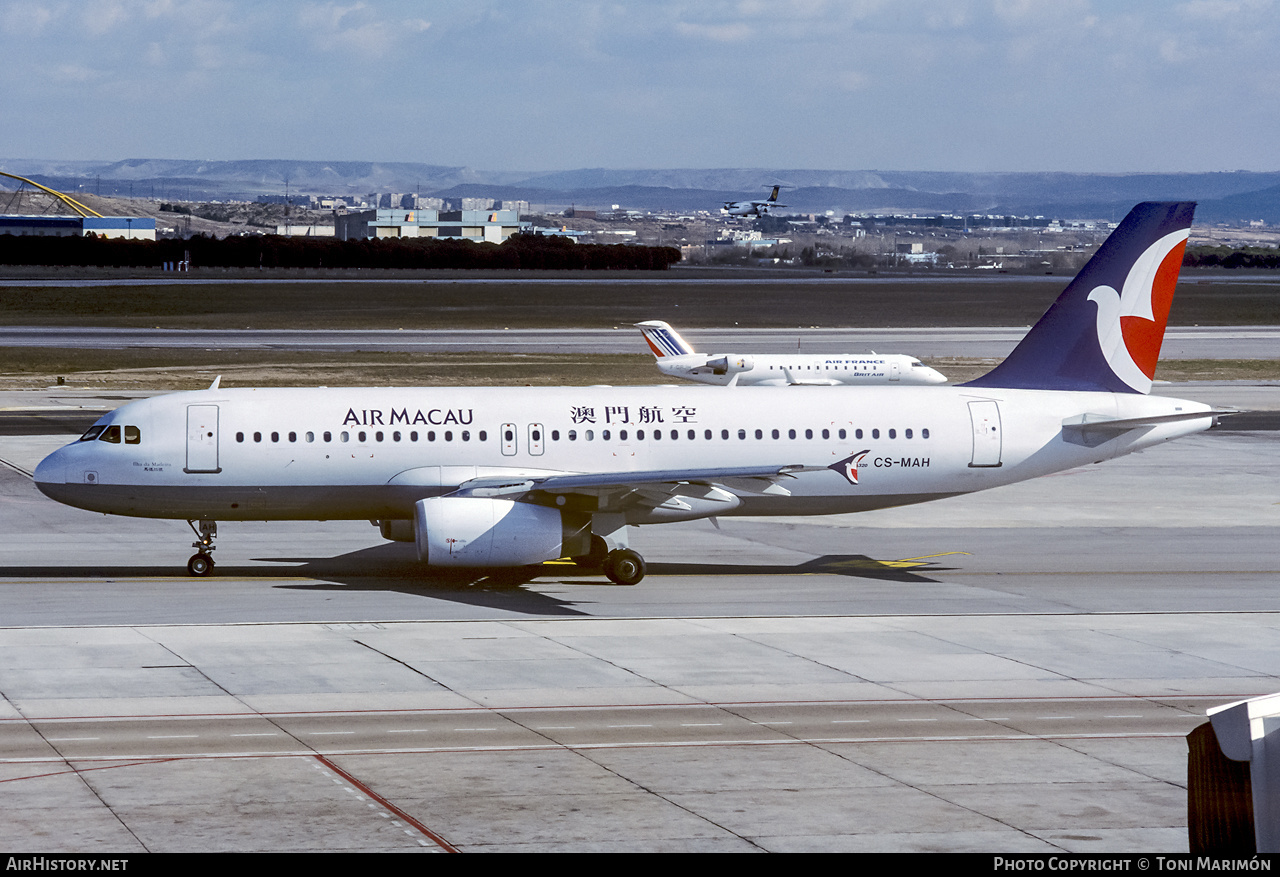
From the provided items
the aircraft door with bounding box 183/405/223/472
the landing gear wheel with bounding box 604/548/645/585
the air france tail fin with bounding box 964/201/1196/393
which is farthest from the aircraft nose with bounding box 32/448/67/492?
the air france tail fin with bounding box 964/201/1196/393

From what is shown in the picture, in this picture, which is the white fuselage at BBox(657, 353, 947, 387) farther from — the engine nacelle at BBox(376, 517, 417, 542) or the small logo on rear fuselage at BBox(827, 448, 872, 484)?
the engine nacelle at BBox(376, 517, 417, 542)

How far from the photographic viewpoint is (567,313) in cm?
13638

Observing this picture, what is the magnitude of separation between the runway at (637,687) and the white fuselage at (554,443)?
6.07 ft

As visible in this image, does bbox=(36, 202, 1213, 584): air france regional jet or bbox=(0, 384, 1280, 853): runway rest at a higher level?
bbox=(36, 202, 1213, 584): air france regional jet

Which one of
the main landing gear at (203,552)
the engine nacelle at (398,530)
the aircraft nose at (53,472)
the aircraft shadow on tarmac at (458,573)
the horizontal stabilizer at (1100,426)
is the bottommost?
the aircraft shadow on tarmac at (458,573)

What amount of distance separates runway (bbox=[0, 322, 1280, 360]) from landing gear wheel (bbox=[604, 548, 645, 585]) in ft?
206

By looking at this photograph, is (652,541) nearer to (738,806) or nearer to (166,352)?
(738,806)

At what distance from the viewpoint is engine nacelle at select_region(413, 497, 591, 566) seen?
30453mm

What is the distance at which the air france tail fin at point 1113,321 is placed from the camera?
35.8 metres

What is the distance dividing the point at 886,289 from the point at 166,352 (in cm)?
10587

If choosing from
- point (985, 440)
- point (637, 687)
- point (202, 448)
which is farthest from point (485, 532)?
point (985, 440)

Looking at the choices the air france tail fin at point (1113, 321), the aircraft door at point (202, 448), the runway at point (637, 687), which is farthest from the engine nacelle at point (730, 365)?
the aircraft door at point (202, 448)

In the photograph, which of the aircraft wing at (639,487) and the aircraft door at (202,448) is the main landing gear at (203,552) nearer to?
the aircraft door at (202,448)
